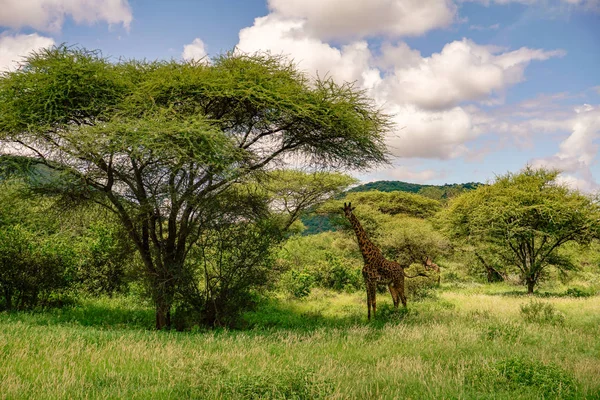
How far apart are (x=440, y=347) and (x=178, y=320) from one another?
22.5 ft

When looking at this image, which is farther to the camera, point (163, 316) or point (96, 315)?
point (96, 315)

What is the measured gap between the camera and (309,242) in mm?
38500

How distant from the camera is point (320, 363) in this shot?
7012mm

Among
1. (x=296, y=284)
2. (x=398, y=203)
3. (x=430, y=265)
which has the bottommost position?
(x=296, y=284)

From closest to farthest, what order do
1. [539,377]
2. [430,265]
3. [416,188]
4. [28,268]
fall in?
[539,377], [28,268], [430,265], [416,188]

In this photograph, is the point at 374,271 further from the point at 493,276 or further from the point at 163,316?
the point at 493,276

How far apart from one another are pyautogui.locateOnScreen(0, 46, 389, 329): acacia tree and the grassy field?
10.4 ft

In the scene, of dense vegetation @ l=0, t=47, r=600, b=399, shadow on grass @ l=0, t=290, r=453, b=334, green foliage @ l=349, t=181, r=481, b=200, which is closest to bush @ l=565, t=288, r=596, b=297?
dense vegetation @ l=0, t=47, r=600, b=399

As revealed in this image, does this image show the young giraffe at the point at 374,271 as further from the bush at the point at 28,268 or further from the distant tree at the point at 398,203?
the distant tree at the point at 398,203

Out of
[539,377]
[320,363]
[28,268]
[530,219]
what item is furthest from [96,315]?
[530,219]

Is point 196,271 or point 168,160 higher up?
point 168,160

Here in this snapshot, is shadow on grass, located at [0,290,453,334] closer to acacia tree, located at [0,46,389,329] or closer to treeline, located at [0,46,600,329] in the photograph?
treeline, located at [0,46,600,329]

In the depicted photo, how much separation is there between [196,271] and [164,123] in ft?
14.9

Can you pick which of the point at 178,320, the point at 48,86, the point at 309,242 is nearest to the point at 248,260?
the point at 178,320
